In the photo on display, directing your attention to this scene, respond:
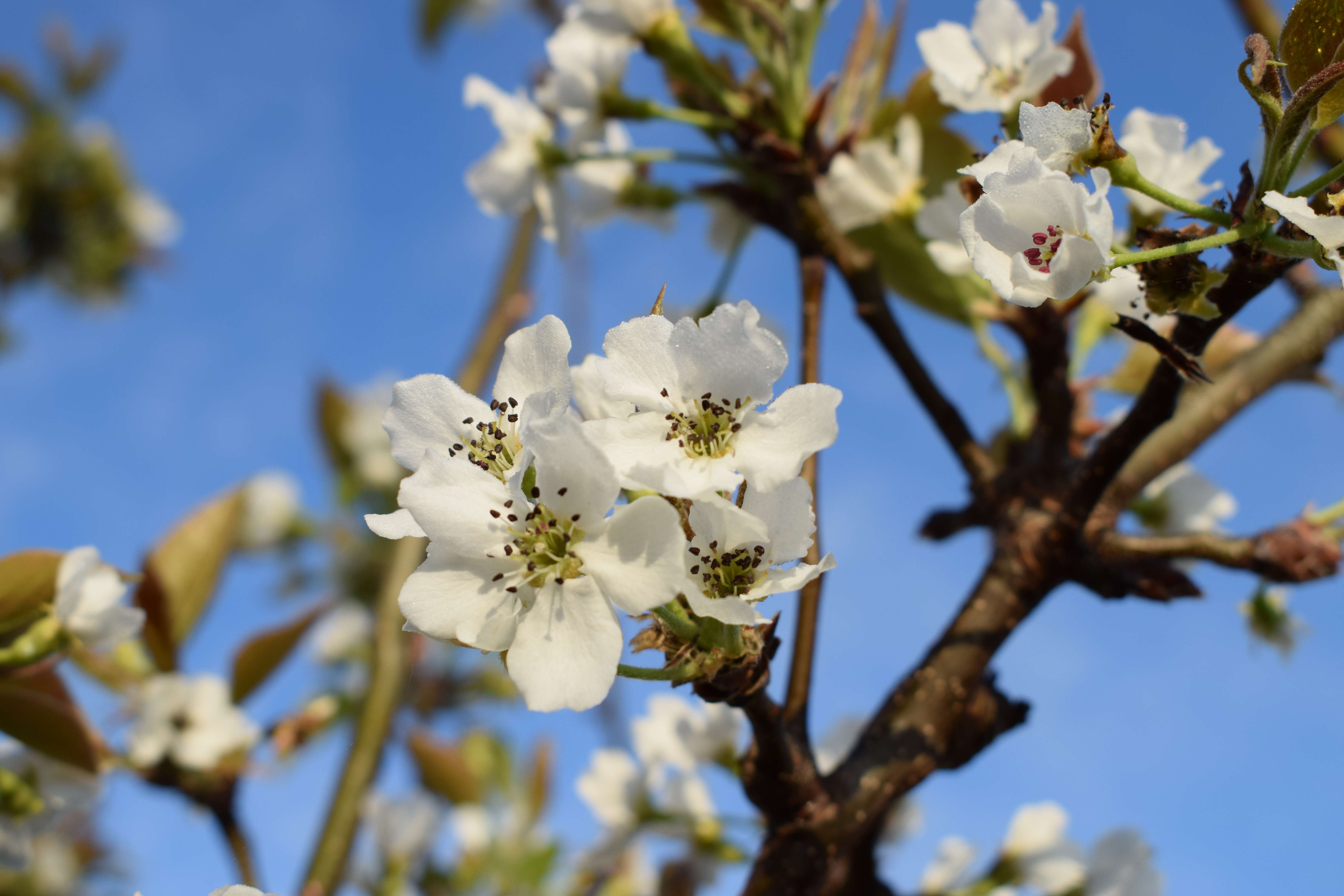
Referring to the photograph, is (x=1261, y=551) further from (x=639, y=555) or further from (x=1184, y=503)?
(x=639, y=555)

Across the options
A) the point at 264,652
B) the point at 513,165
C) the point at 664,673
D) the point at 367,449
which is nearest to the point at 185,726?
the point at 264,652

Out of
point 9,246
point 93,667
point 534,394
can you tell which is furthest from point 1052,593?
point 9,246

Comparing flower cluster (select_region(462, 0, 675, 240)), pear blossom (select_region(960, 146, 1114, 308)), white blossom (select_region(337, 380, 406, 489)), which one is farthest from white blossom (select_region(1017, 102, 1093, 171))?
white blossom (select_region(337, 380, 406, 489))

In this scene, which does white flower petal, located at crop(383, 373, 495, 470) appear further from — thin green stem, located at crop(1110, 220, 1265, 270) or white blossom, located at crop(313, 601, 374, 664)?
white blossom, located at crop(313, 601, 374, 664)

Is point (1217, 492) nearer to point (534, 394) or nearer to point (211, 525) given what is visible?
point (534, 394)

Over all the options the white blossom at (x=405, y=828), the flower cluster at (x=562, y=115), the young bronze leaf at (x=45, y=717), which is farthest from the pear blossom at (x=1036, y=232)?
the white blossom at (x=405, y=828)

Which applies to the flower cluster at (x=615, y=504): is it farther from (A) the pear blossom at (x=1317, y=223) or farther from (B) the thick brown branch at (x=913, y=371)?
(B) the thick brown branch at (x=913, y=371)
